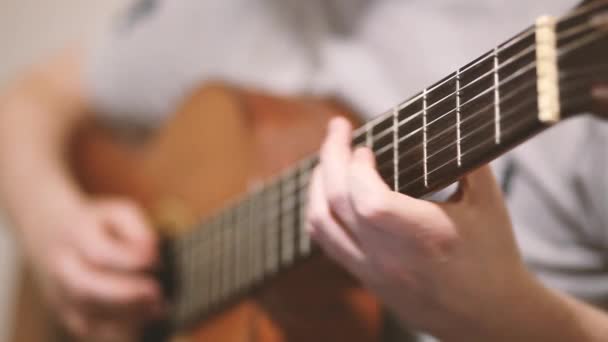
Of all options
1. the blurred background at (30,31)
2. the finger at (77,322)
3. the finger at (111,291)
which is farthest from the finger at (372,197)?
the blurred background at (30,31)

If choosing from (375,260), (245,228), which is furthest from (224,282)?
(375,260)

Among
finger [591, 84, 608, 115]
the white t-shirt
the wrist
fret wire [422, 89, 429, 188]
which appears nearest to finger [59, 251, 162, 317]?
the wrist

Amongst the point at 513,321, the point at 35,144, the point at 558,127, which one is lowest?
the point at 513,321

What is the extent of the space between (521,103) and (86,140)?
0.84 meters

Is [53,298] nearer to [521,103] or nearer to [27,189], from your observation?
[27,189]

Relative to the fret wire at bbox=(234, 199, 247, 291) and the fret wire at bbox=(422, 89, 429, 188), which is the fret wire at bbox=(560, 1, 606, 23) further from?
the fret wire at bbox=(234, 199, 247, 291)

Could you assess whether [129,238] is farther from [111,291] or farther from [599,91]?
[599,91]

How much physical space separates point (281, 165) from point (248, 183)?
0.04 metres

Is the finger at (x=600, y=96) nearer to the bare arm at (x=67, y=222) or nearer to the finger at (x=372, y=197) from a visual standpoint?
the finger at (x=372, y=197)

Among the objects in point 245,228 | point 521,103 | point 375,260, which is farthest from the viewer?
point 245,228

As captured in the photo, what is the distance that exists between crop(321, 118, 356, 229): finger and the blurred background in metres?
1.01

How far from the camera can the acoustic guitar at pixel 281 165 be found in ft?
1.00

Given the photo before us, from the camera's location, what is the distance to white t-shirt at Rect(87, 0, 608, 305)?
0.48 meters

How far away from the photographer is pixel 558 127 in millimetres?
479
